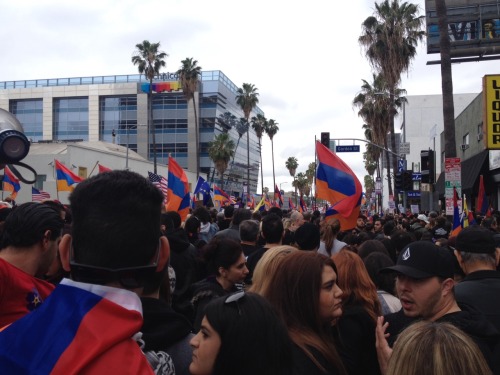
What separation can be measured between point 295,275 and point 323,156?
7977 mm

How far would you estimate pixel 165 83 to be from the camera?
7562 cm

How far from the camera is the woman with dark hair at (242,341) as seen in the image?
2084 mm

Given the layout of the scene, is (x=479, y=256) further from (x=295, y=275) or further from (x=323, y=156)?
(x=323, y=156)

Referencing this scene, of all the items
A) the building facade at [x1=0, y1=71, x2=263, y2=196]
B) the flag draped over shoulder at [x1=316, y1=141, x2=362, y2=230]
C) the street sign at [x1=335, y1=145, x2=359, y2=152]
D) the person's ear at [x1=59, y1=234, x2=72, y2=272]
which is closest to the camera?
the person's ear at [x1=59, y1=234, x2=72, y2=272]

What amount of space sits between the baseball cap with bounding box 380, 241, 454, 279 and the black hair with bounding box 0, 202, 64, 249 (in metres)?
2.16

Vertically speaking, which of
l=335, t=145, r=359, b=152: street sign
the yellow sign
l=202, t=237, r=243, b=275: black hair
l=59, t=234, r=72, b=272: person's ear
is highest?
l=335, t=145, r=359, b=152: street sign

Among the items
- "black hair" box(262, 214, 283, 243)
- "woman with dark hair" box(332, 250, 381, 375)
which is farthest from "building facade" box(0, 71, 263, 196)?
"woman with dark hair" box(332, 250, 381, 375)

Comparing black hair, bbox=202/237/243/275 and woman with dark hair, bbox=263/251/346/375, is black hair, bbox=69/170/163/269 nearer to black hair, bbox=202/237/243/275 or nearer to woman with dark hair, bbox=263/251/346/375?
woman with dark hair, bbox=263/251/346/375

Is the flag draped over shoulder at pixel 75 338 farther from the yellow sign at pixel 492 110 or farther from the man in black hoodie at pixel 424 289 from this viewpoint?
the yellow sign at pixel 492 110

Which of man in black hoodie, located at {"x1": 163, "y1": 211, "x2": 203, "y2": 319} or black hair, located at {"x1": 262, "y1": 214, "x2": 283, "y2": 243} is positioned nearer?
man in black hoodie, located at {"x1": 163, "y1": 211, "x2": 203, "y2": 319}

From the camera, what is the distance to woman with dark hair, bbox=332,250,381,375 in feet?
10.8

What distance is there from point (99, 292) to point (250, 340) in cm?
71

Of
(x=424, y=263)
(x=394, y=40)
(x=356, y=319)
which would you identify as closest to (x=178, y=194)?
(x=356, y=319)

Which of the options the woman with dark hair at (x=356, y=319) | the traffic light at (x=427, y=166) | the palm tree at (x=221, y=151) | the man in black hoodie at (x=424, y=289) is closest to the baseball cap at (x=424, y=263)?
the man in black hoodie at (x=424, y=289)
